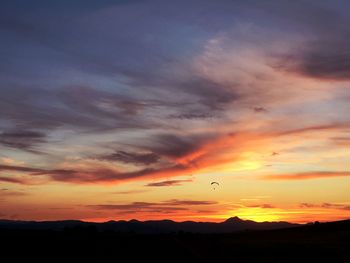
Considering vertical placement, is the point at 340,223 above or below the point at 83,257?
above

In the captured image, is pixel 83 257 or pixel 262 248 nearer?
pixel 83 257

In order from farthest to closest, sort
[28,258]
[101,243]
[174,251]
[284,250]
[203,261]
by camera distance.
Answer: [284,250], [101,243], [174,251], [203,261], [28,258]

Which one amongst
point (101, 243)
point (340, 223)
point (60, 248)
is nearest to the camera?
point (60, 248)

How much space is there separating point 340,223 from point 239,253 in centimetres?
7976

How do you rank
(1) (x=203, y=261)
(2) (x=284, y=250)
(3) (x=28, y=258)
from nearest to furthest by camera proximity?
(3) (x=28, y=258) < (1) (x=203, y=261) < (2) (x=284, y=250)

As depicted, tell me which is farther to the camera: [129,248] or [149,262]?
[129,248]

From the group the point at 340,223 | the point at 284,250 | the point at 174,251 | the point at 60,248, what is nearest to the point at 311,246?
the point at 284,250

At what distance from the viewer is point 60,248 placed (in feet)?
153

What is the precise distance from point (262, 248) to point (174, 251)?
47.4ft

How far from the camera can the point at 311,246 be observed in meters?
61.3

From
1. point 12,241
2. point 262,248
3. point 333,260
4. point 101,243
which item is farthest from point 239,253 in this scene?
point 12,241

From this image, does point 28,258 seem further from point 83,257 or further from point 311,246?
point 311,246

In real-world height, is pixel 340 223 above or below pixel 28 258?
above

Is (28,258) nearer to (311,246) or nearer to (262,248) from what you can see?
(262,248)
